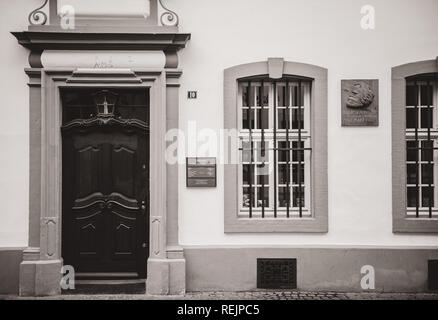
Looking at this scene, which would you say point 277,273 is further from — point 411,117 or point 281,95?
point 411,117

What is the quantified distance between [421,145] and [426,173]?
440 mm

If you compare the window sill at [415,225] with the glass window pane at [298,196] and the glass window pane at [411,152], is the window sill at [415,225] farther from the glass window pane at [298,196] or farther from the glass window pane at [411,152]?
the glass window pane at [298,196]

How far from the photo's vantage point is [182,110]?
8203 millimetres

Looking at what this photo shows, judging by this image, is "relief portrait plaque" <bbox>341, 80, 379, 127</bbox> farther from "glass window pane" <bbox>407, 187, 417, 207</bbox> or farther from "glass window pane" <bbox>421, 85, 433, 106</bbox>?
"glass window pane" <bbox>407, 187, 417, 207</bbox>

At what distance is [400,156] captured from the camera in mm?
8234

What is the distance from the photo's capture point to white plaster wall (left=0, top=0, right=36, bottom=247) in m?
8.10

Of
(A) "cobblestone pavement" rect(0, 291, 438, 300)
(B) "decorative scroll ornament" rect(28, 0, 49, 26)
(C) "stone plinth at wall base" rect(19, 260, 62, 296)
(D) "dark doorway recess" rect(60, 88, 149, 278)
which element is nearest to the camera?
(A) "cobblestone pavement" rect(0, 291, 438, 300)

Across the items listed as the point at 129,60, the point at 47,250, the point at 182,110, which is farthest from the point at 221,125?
the point at 47,250

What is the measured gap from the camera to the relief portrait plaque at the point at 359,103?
8.22 meters

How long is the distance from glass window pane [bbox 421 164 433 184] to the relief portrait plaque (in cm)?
106

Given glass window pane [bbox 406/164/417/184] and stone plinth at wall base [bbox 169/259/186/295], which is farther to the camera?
glass window pane [bbox 406/164/417/184]

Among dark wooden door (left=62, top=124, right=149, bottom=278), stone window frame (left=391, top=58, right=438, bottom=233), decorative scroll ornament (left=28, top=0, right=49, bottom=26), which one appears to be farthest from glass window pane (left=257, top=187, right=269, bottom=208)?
decorative scroll ornament (left=28, top=0, right=49, bottom=26)

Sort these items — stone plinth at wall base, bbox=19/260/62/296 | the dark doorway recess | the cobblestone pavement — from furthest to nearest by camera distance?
the dark doorway recess → stone plinth at wall base, bbox=19/260/62/296 → the cobblestone pavement

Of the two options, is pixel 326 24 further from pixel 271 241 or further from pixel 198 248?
pixel 198 248
